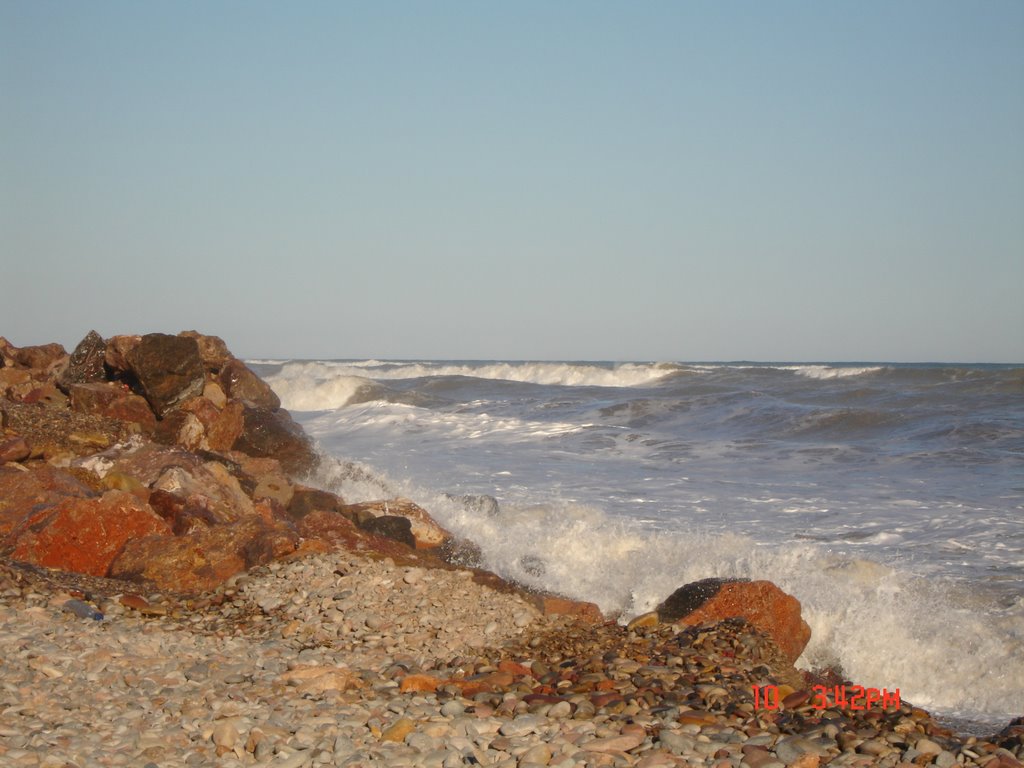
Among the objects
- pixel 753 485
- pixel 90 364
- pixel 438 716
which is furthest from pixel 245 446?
pixel 438 716

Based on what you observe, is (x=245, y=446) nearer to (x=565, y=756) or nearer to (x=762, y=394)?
(x=565, y=756)

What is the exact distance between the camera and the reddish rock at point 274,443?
11.4 meters

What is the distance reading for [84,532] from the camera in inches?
252

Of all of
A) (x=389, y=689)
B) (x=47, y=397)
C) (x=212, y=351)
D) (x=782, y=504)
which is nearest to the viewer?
(x=389, y=689)

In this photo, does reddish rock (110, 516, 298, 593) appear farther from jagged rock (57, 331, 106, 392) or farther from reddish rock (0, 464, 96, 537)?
jagged rock (57, 331, 106, 392)

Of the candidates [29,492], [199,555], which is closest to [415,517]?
[199,555]

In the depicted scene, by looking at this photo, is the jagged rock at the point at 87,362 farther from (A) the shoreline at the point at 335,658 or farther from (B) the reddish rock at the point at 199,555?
(B) the reddish rock at the point at 199,555

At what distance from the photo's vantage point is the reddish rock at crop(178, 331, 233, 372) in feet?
41.2

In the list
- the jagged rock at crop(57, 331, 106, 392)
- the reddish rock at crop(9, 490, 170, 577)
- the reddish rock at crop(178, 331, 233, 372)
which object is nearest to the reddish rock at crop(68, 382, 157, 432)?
the jagged rock at crop(57, 331, 106, 392)

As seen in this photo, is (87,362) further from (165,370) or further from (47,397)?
(165,370)

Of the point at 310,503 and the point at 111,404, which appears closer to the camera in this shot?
the point at 310,503

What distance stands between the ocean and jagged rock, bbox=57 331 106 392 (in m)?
2.96

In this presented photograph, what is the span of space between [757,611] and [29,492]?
4.94 m
